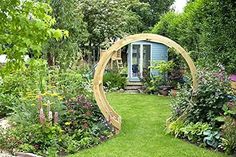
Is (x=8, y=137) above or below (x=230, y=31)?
below

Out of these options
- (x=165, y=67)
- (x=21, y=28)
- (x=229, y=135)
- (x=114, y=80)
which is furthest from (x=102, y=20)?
(x=21, y=28)

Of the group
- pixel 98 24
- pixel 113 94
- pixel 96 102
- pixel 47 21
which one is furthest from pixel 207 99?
pixel 98 24

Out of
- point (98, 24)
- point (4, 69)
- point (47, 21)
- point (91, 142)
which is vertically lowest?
point (91, 142)

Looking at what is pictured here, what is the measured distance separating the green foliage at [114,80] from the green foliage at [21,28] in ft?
41.5

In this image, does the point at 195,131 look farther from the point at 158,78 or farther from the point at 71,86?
the point at 158,78

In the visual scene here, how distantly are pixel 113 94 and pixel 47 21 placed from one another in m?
11.4

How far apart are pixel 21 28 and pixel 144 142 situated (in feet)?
16.2

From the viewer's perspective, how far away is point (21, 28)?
3.23 meters

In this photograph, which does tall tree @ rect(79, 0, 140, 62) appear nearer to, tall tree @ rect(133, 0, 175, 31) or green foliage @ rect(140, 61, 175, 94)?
green foliage @ rect(140, 61, 175, 94)

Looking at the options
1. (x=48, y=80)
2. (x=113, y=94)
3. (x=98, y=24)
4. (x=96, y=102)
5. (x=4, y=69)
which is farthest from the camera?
(x=98, y=24)

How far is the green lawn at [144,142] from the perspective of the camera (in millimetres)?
6930

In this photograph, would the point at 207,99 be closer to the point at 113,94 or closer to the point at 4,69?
the point at 4,69

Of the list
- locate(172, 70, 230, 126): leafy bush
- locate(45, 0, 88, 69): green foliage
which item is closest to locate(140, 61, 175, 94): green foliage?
locate(45, 0, 88, 69): green foliage

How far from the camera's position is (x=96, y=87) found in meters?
8.44
